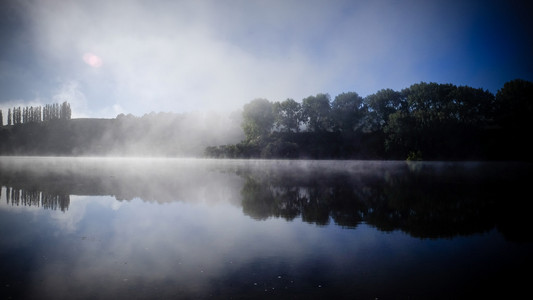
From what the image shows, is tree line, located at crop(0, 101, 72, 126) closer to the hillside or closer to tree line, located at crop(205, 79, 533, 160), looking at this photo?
the hillside

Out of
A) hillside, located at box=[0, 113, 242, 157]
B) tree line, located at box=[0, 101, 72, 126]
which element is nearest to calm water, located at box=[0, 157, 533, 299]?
hillside, located at box=[0, 113, 242, 157]

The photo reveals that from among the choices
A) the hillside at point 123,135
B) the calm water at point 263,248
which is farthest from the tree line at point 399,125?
the calm water at point 263,248

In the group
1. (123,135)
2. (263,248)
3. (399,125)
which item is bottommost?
(263,248)

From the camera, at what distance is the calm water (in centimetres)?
625

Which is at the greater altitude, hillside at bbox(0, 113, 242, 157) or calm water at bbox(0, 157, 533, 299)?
hillside at bbox(0, 113, 242, 157)

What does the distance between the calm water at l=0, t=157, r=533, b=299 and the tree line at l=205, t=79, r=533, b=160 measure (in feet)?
240

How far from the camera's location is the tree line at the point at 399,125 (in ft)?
261

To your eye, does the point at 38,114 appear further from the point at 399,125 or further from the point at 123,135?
the point at 399,125

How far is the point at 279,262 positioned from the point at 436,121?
87706 millimetres

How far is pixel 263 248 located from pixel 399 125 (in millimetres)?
85074

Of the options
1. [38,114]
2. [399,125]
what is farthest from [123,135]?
[399,125]

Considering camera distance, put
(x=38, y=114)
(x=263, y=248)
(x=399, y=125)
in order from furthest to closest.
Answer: (x=38, y=114), (x=399, y=125), (x=263, y=248)

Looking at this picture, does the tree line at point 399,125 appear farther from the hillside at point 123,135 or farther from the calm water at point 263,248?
the calm water at point 263,248

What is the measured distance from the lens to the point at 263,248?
889cm
